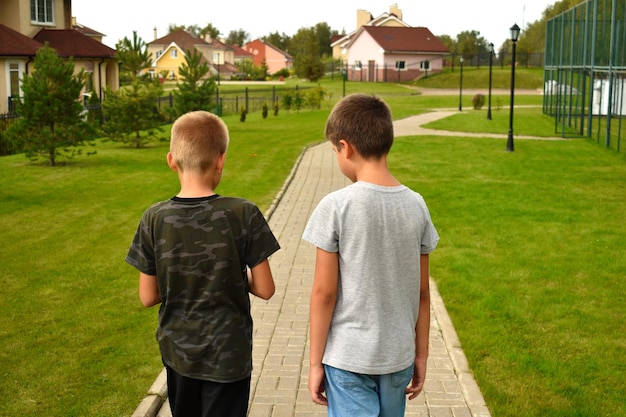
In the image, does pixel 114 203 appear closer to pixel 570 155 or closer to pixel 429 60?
pixel 570 155

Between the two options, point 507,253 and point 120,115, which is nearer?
point 507,253

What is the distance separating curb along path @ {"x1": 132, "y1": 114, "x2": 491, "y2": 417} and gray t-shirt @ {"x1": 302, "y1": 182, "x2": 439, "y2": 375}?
7.18 feet

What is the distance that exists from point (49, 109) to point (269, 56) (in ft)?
362

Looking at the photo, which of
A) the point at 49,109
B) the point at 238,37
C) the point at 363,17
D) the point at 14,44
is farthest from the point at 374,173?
the point at 238,37

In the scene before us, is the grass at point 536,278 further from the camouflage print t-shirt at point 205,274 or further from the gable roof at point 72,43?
the gable roof at point 72,43

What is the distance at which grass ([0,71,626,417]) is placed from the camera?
5801 millimetres

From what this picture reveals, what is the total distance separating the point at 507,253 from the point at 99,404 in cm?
608

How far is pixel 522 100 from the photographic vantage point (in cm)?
4928

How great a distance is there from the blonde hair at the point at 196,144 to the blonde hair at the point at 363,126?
523 millimetres

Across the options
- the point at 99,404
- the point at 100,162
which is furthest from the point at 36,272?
the point at 100,162

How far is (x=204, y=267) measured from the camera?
11.0 feet

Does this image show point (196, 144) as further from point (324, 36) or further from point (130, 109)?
point (324, 36)

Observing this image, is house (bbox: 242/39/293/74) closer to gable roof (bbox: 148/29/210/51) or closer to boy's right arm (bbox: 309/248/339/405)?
gable roof (bbox: 148/29/210/51)

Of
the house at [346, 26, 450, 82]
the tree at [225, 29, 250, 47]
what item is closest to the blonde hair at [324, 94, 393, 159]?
the house at [346, 26, 450, 82]
